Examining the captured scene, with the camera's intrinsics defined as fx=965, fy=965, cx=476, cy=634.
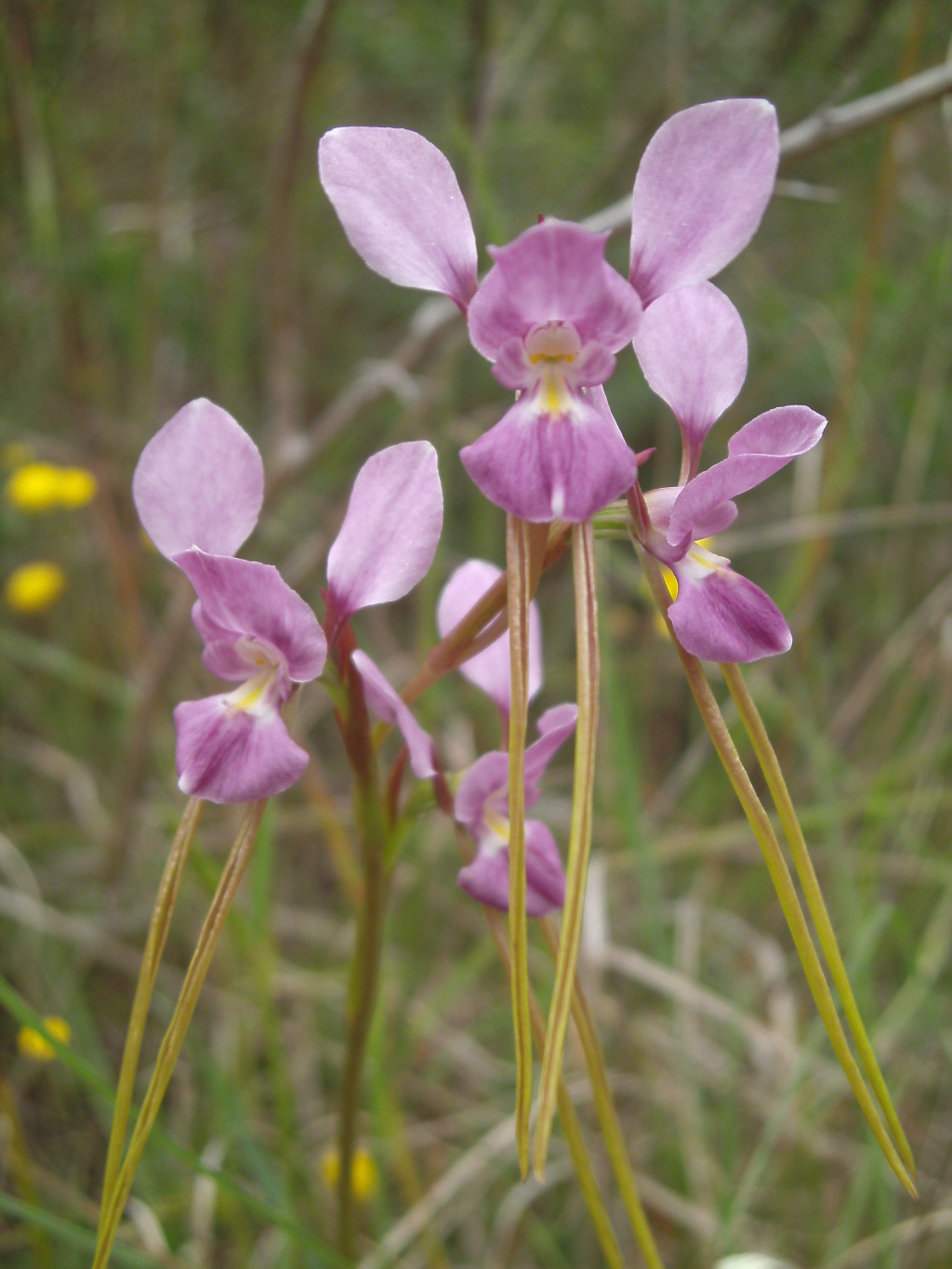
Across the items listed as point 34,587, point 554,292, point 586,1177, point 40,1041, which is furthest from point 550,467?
point 34,587

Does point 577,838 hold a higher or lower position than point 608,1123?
higher

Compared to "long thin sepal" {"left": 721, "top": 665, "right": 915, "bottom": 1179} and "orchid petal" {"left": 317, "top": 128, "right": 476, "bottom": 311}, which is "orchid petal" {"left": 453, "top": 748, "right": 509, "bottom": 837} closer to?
"long thin sepal" {"left": 721, "top": 665, "right": 915, "bottom": 1179}

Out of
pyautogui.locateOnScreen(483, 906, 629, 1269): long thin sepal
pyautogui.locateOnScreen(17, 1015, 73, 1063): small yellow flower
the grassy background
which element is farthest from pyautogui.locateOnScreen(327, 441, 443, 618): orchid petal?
pyautogui.locateOnScreen(17, 1015, 73, 1063): small yellow flower

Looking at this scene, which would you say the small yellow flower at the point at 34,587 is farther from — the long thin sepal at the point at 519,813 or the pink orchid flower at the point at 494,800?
the long thin sepal at the point at 519,813

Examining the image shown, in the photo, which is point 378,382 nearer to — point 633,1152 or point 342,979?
point 342,979

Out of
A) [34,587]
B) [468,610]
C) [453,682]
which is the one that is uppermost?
[468,610]

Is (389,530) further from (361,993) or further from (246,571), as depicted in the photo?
(361,993)

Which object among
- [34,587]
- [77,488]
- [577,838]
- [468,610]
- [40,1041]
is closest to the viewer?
[577,838]
